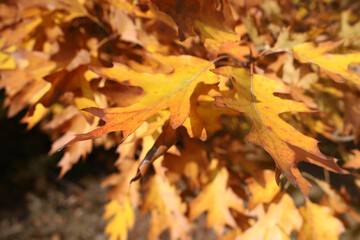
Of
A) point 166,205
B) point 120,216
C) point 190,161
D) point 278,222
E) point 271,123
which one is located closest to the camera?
point 271,123

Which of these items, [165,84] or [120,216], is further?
[120,216]

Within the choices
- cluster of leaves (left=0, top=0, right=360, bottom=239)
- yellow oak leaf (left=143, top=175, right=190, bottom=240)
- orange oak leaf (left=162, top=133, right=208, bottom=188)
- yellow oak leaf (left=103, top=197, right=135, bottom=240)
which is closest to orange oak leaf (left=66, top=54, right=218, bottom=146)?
cluster of leaves (left=0, top=0, right=360, bottom=239)

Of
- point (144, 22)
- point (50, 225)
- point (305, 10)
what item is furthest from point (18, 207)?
point (305, 10)

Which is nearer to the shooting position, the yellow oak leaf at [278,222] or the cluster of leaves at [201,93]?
the cluster of leaves at [201,93]

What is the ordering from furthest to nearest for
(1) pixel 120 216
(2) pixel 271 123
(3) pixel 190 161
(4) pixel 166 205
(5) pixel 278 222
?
(1) pixel 120 216
(4) pixel 166 205
(3) pixel 190 161
(5) pixel 278 222
(2) pixel 271 123

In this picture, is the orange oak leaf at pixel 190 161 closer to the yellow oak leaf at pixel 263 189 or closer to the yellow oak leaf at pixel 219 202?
the yellow oak leaf at pixel 219 202

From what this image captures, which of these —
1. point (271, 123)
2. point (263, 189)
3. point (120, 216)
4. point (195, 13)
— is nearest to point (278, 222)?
point (263, 189)

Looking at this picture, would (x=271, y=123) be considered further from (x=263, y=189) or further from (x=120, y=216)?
(x=120, y=216)

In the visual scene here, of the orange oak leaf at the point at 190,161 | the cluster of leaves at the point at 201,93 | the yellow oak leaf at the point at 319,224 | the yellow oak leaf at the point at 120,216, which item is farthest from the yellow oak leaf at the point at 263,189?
the yellow oak leaf at the point at 120,216
